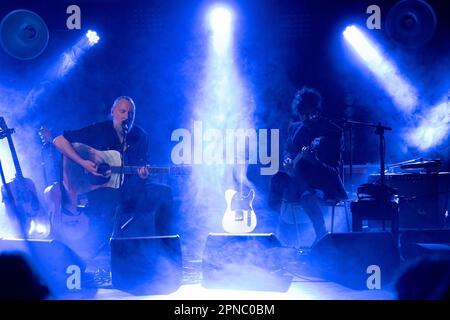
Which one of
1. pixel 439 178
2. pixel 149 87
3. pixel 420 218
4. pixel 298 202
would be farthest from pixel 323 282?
pixel 149 87

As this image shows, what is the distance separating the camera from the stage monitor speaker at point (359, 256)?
3.67 meters

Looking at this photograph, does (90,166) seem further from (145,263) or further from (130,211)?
(145,263)

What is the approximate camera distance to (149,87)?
4340mm

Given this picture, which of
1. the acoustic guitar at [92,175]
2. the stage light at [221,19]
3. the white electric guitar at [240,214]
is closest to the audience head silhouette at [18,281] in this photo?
the acoustic guitar at [92,175]

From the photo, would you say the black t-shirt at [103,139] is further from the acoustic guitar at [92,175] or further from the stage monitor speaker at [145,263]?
the stage monitor speaker at [145,263]

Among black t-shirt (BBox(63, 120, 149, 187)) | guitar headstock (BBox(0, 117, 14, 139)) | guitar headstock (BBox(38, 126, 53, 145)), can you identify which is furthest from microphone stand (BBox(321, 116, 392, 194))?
guitar headstock (BBox(0, 117, 14, 139))

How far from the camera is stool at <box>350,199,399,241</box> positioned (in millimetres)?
3965

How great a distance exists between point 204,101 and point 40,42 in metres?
1.50

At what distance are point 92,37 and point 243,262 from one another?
2.30 meters

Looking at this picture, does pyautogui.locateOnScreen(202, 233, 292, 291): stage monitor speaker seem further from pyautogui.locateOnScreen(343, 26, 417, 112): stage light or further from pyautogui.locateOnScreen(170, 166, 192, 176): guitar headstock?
pyautogui.locateOnScreen(343, 26, 417, 112): stage light

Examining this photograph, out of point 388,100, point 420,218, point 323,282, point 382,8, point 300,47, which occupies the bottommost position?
point 323,282

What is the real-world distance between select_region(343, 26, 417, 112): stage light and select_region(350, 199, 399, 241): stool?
0.87 meters

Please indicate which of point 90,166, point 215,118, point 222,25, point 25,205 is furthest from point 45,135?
point 222,25

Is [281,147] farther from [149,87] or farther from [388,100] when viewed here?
[149,87]
